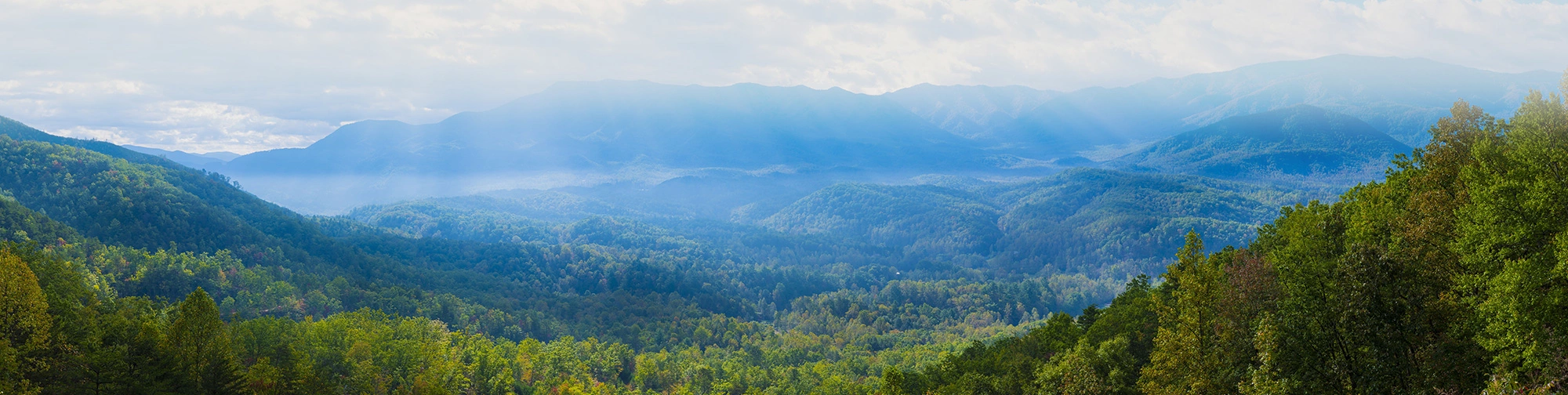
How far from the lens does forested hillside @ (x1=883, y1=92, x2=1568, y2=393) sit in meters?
23.2

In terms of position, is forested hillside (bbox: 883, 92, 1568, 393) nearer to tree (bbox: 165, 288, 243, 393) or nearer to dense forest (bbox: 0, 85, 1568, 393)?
dense forest (bbox: 0, 85, 1568, 393)

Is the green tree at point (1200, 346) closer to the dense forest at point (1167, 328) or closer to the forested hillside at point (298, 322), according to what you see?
the dense forest at point (1167, 328)

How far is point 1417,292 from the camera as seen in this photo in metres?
27.4

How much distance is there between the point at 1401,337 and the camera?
26797 millimetres

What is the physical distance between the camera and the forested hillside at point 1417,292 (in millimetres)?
23250

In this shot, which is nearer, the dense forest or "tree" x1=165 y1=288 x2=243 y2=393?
the dense forest

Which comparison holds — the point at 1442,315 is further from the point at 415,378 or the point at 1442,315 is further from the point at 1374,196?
the point at 415,378

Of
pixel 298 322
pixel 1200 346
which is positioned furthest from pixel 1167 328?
pixel 298 322

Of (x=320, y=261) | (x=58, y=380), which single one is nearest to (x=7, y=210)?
(x=320, y=261)

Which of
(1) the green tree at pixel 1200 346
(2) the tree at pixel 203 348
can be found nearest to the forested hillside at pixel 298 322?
(2) the tree at pixel 203 348

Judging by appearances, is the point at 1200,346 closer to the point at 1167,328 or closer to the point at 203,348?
the point at 1167,328

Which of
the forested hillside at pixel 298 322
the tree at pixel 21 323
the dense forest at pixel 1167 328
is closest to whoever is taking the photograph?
the dense forest at pixel 1167 328

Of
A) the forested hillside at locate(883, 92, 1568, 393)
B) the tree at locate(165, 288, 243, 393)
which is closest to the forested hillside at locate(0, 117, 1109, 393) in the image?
the tree at locate(165, 288, 243, 393)

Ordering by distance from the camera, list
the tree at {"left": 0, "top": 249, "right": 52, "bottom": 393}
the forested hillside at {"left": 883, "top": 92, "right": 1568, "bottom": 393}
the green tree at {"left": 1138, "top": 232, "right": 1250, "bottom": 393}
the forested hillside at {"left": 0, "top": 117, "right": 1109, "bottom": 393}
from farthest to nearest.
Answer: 1. the forested hillside at {"left": 0, "top": 117, "right": 1109, "bottom": 393}
2. the tree at {"left": 0, "top": 249, "right": 52, "bottom": 393}
3. the green tree at {"left": 1138, "top": 232, "right": 1250, "bottom": 393}
4. the forested hillside at {"left": 883, "top": 92, "right": 1568, "bottom": 393}
